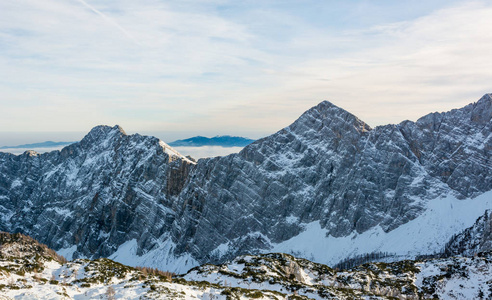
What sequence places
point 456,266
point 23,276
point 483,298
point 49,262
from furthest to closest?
point 456,266 < point 483,298 < point 49,262 < point 23,276

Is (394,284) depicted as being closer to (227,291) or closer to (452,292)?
(452,292)

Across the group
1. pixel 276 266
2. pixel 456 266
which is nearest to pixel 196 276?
pixel 276 266

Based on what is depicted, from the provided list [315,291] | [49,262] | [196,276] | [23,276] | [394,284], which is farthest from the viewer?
[394,284]

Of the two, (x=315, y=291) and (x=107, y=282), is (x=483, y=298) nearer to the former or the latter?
(x=315, y=291)

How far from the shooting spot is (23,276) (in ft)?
234

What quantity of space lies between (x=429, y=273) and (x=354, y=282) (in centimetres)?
3604

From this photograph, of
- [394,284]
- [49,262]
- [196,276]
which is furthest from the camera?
[394,284]

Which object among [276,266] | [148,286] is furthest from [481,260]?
[148,286]

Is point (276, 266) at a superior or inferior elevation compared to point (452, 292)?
superior

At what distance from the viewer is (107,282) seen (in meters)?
75.6

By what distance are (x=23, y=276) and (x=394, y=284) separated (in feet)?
385

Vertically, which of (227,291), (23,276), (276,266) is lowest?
(276,266)

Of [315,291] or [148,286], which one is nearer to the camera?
[148,286]

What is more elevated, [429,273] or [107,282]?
[107,282]
